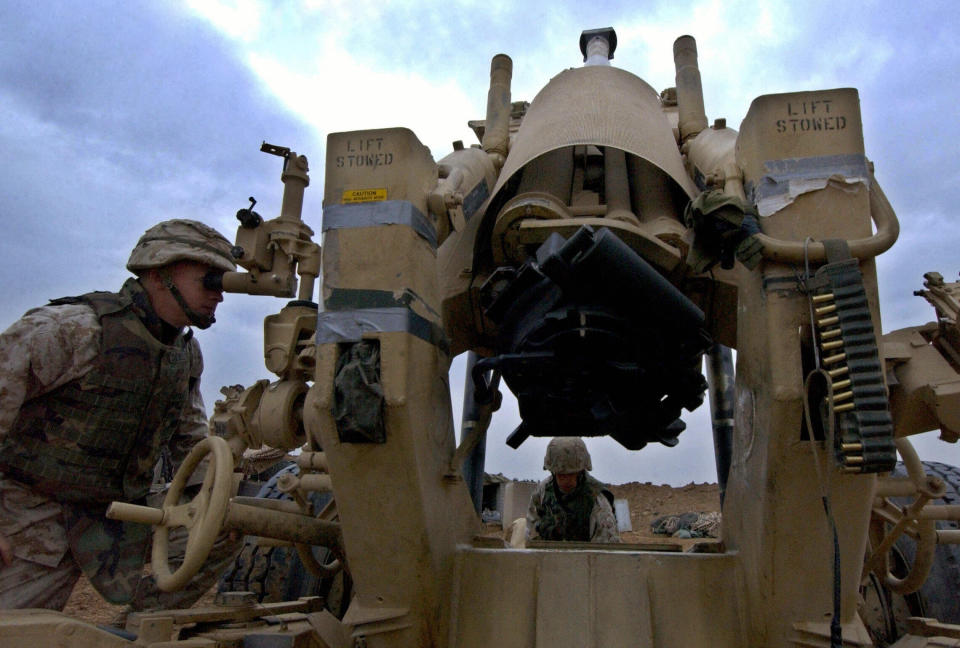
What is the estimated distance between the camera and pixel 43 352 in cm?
283

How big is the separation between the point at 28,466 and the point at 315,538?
1.22m

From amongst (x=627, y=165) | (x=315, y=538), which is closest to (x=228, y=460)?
(x=315, y=538)

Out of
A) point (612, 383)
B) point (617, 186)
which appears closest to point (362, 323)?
point (612, 383)

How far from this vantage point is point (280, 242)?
3152mm

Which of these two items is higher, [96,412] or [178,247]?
[178,247]

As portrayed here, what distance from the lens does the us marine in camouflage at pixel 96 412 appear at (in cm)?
287

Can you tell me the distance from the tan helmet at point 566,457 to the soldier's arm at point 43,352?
3194 mm

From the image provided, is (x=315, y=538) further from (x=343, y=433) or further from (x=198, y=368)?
(x=198, y=368)

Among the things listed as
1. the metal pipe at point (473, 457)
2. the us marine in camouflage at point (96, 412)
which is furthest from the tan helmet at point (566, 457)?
the us marine in camouflage at point (96, 412)

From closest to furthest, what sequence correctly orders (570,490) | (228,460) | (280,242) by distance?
1. (228,460)
2. (280,242)
3. (570,490)

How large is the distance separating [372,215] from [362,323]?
346 mm

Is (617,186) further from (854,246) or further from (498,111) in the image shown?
(854,246)

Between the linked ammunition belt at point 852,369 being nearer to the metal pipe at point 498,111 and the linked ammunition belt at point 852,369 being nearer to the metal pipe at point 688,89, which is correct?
the metal pipe at point 688,89

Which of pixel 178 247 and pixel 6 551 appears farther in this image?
pixel 178 247
